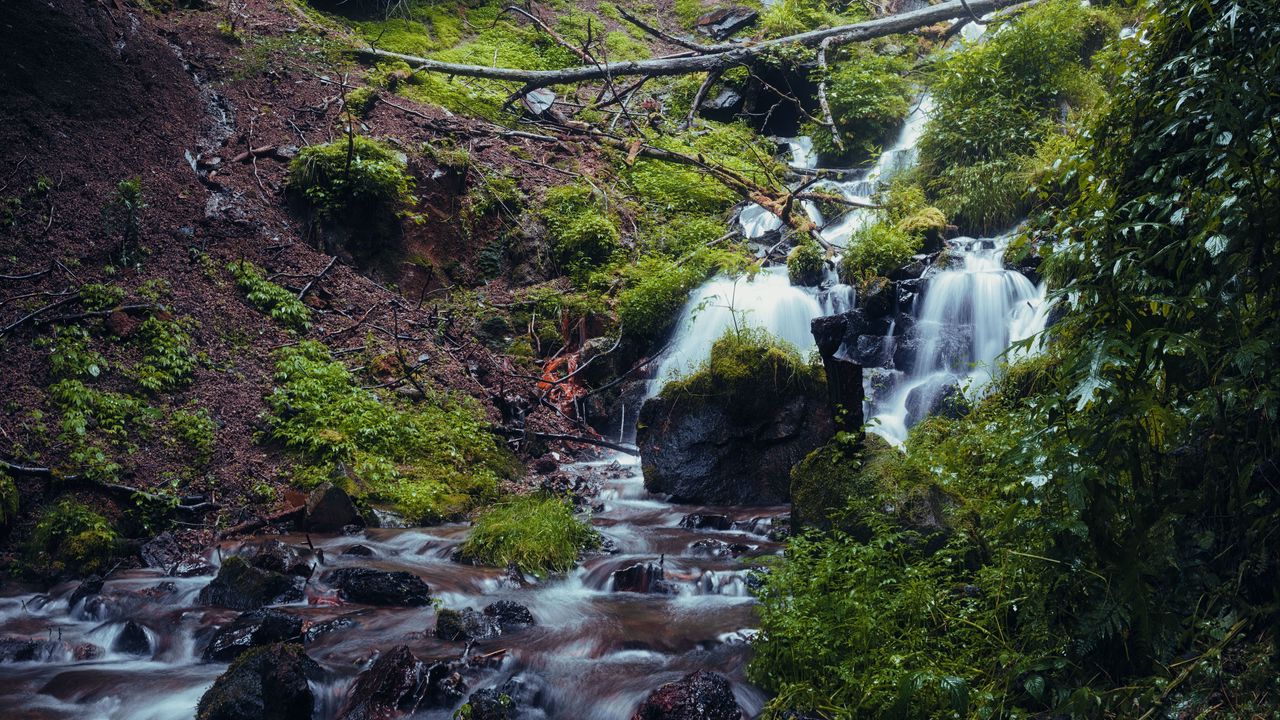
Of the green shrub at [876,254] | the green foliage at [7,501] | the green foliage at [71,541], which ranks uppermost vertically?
the green shrub at [876,254]

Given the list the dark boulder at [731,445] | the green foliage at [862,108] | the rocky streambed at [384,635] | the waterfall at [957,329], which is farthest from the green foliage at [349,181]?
the green foliage at [862,108]

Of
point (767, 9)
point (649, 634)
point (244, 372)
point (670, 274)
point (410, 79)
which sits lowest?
point (649, 634)

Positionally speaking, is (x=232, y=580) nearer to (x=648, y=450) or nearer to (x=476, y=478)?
(x=476, y=478)

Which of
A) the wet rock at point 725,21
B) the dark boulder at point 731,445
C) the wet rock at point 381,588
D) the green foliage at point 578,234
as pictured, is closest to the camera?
the wet rock at point 381,588

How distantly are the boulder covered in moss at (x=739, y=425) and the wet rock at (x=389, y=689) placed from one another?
4776 mm

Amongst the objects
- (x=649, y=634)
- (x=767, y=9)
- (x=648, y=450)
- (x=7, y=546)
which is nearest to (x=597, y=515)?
(x=648, y=450)

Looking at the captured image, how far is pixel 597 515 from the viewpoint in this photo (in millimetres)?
8148

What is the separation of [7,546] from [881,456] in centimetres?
711

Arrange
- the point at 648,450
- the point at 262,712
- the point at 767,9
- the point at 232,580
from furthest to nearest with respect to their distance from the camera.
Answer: the point at 767,9, the point at 648,450, the point at 232,580, the point at 262,712

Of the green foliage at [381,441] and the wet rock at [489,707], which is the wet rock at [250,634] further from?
the green foliage at [381,441]

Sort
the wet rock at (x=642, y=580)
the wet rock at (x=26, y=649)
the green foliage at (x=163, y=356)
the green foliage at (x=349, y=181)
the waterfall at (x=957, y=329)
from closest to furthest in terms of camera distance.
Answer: the wet rock at (x=26, y=649) < the wet rock at (x=642, y=580) < the green foliage at (x=163, y=356) < the waterfall at (x=957, y=329) < the green foliage at (x=349, y=181)

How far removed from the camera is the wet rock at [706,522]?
296 inches

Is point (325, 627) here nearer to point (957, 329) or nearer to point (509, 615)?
point (509, 615)

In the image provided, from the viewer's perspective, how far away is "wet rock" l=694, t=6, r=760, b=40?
22.0m
